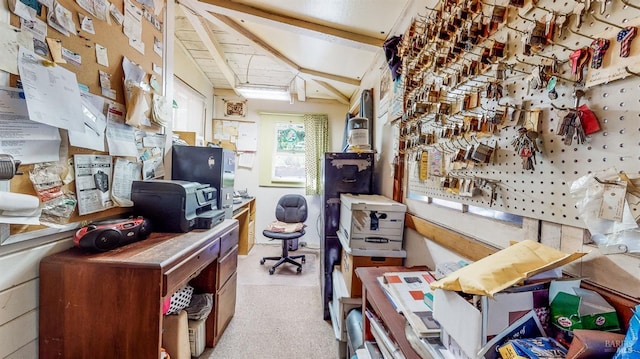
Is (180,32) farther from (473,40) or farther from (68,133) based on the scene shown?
(473,40)

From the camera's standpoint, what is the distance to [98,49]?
1.30 metres

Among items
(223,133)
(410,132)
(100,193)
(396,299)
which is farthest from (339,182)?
(223,133)

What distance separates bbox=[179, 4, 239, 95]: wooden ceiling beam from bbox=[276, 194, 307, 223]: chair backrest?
1.76 m

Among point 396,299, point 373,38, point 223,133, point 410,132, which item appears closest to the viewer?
point 396,299

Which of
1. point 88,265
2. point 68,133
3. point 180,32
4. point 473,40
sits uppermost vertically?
point 180,32

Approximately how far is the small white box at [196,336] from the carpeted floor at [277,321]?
0.08 m

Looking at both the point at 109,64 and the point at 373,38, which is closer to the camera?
the point at 109,64

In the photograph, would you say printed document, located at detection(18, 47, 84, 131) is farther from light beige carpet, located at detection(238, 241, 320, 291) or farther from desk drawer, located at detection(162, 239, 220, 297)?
light beige carpet, located at detection(238, 241, 320, 291)

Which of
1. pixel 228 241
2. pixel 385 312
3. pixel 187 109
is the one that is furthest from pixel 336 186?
pixel 187 109

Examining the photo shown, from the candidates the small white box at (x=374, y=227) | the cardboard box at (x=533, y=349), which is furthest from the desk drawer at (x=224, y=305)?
the cardboard box at (x=533, y=349)

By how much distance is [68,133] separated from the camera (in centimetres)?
113

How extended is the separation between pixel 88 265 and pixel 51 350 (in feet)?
1.24

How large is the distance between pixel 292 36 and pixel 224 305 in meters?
Answer: 2.28

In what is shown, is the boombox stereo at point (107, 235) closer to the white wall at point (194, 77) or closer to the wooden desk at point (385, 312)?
the wooden desk at point (385, 312)
